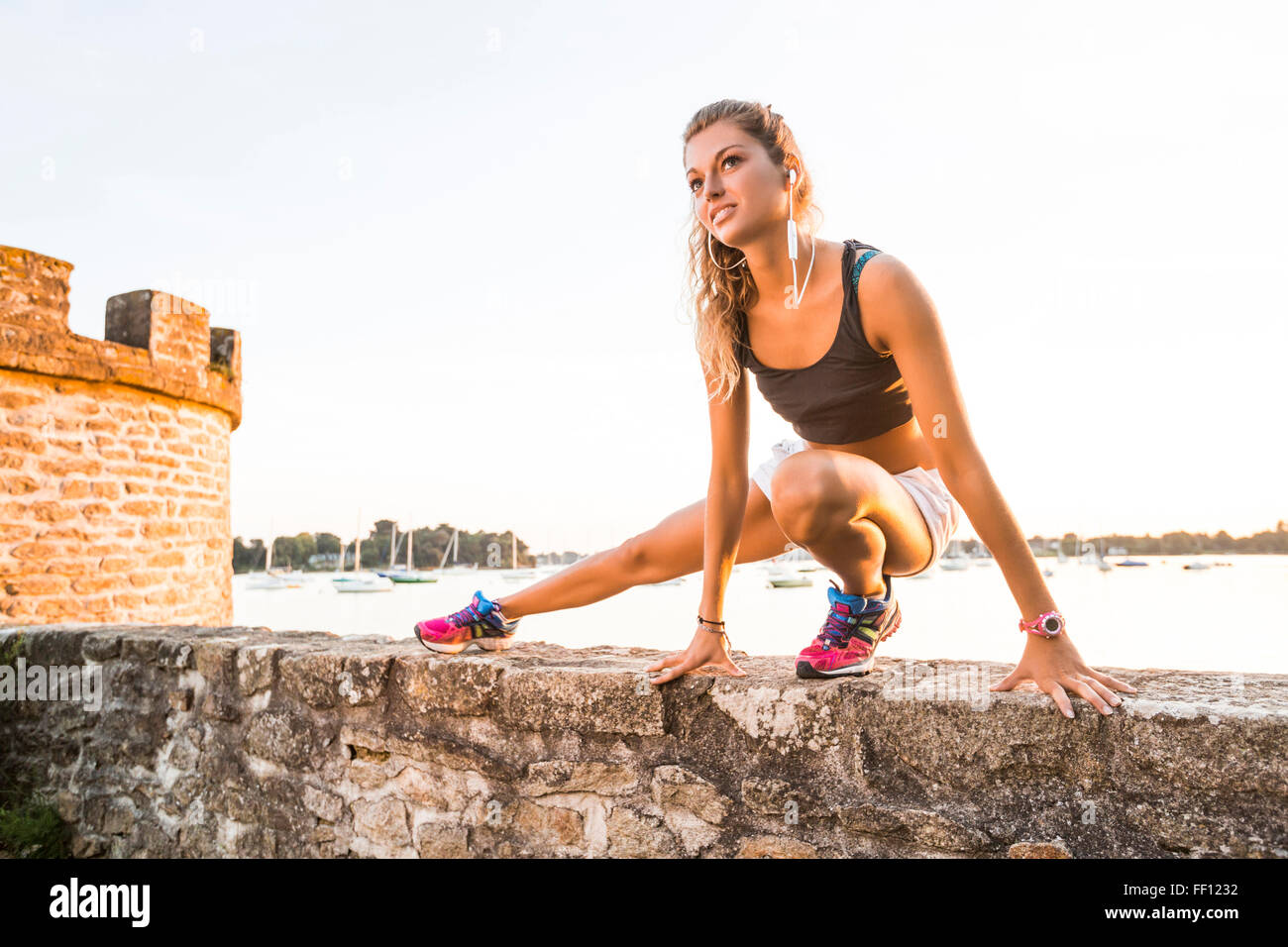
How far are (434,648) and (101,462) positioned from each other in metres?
4.73

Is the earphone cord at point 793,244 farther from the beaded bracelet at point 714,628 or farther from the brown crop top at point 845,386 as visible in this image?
the beaded bracelet at point 714,628

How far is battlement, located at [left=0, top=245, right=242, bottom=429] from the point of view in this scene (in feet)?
17.5

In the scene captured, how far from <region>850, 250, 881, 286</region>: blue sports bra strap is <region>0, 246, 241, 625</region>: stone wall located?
570cm

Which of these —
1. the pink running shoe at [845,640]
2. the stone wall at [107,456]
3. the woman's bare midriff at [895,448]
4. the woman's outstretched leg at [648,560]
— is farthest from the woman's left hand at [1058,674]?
the stone wall at [107,456]

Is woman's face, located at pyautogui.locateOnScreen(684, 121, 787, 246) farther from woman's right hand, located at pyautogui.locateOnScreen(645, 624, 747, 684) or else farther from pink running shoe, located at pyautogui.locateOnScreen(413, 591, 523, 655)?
pink running shoe, located at pyautogui.locateOnScreen(413, 591, 523, 655)

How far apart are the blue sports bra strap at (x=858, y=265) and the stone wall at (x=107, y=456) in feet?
18.7

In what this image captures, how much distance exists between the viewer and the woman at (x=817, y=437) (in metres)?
1.79

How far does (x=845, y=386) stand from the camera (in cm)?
205

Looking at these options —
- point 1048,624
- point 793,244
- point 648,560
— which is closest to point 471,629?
point 648,560

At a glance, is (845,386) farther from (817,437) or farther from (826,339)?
(817,437)

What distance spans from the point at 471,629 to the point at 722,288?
1.29 m
